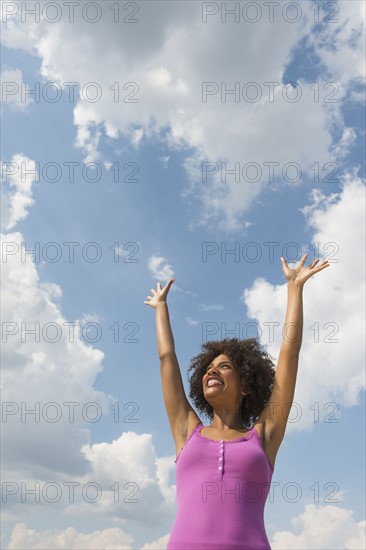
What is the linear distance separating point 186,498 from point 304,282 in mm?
2439

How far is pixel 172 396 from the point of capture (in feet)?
18.1

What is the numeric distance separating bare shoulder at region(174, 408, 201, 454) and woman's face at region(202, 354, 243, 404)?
260 mm

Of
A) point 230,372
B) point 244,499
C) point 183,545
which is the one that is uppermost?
point 230,372

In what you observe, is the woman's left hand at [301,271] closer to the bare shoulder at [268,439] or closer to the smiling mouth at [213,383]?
the smiling mouth at [213,383]

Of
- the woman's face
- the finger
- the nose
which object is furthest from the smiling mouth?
the finger

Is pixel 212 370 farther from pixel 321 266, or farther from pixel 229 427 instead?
pixel 321 266

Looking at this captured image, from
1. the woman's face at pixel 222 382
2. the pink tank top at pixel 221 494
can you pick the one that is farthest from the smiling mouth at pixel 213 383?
the pink tank top at pixel 221 494

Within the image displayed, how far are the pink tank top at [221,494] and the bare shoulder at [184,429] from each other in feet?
0.34

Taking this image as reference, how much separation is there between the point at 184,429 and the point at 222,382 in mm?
604

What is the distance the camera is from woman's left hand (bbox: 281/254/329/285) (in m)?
5.95

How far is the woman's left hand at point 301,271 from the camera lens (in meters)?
5.95

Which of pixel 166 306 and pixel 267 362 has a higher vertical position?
pixel 166 306

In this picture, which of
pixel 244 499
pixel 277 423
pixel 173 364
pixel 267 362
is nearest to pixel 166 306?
pixel 173 364

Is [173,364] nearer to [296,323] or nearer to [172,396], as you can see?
[172,396]
